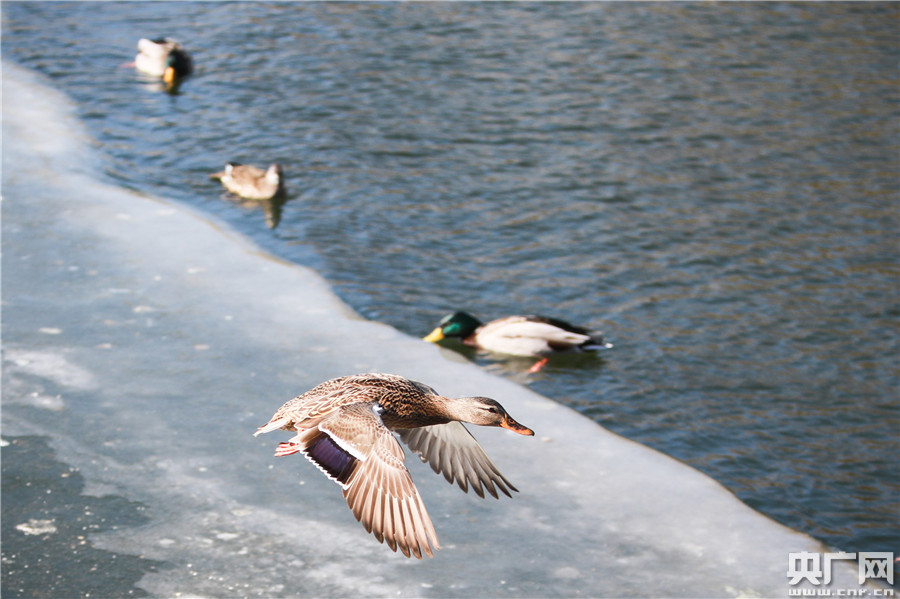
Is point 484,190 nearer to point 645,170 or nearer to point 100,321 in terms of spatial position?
point 645,170

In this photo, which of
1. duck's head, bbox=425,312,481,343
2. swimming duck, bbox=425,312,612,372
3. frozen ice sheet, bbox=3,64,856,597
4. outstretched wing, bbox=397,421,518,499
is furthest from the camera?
duck's head, bbox=425,312,481,343

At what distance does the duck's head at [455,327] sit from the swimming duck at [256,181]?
307 centimetres

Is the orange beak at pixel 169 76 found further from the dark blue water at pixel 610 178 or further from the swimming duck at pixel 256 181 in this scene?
the swimming duck at pixel 256 181

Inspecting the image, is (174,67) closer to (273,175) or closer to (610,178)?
(273,175)

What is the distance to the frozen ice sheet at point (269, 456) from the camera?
520 cm

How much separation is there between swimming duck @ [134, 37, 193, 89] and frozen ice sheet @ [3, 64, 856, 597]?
483cm

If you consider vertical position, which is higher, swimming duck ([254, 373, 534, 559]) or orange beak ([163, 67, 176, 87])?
orange beak ([163, 67, 176, 87])

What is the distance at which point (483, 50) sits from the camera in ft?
46.1

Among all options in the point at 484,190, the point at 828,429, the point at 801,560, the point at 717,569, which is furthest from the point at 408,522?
the point at 484,190

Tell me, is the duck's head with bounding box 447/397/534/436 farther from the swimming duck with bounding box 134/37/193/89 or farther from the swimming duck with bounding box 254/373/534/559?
the swimming duck with bounding box 134/37/193/89

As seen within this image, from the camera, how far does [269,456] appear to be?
6098 mm

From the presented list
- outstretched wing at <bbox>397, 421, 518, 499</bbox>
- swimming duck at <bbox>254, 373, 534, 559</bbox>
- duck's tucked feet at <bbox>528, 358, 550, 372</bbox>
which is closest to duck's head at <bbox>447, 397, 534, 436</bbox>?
swimming duck at <bbox>254, 373, 534, 559</bbox>

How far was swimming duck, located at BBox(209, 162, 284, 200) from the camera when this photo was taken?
10367 mm

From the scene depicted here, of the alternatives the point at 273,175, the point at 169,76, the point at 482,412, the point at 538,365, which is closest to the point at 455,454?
the point at 482,412
